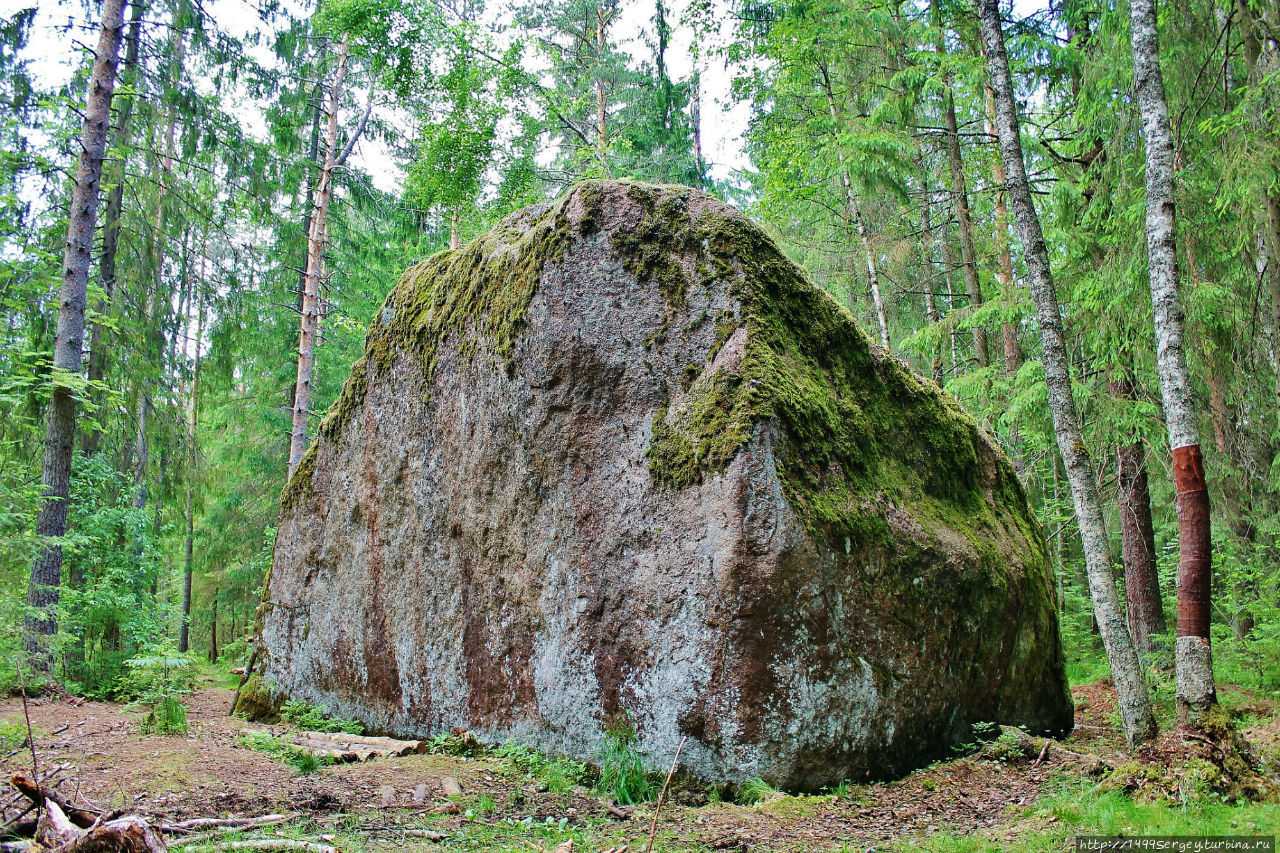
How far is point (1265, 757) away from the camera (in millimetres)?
4684

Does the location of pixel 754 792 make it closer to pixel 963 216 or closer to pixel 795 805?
pixel 795 805

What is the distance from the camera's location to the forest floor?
3969 mm

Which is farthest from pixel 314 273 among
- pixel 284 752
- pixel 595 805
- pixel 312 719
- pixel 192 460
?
pixel 595 805

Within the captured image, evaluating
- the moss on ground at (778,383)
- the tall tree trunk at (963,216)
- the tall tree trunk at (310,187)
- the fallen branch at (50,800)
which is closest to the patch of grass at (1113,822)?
the moss on ground at (778,383)

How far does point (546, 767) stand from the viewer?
215 inches

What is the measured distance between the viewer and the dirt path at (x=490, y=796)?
14.0 feet

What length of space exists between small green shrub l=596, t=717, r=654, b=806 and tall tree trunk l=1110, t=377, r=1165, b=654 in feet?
21.7

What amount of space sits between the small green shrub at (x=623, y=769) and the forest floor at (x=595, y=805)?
16 cm

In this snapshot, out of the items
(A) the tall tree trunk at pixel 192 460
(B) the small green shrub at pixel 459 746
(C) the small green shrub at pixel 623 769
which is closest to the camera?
(C) the small green shrub at pixel 623 769

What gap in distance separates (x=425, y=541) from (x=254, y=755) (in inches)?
84.4

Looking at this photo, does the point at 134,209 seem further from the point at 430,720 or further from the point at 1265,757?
the point at 1265,757

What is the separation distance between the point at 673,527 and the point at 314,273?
1070 centimetres

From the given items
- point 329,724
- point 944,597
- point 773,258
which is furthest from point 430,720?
point 773,258

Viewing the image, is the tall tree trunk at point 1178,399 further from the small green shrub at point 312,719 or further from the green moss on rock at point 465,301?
the small green shrub at point 312,719
